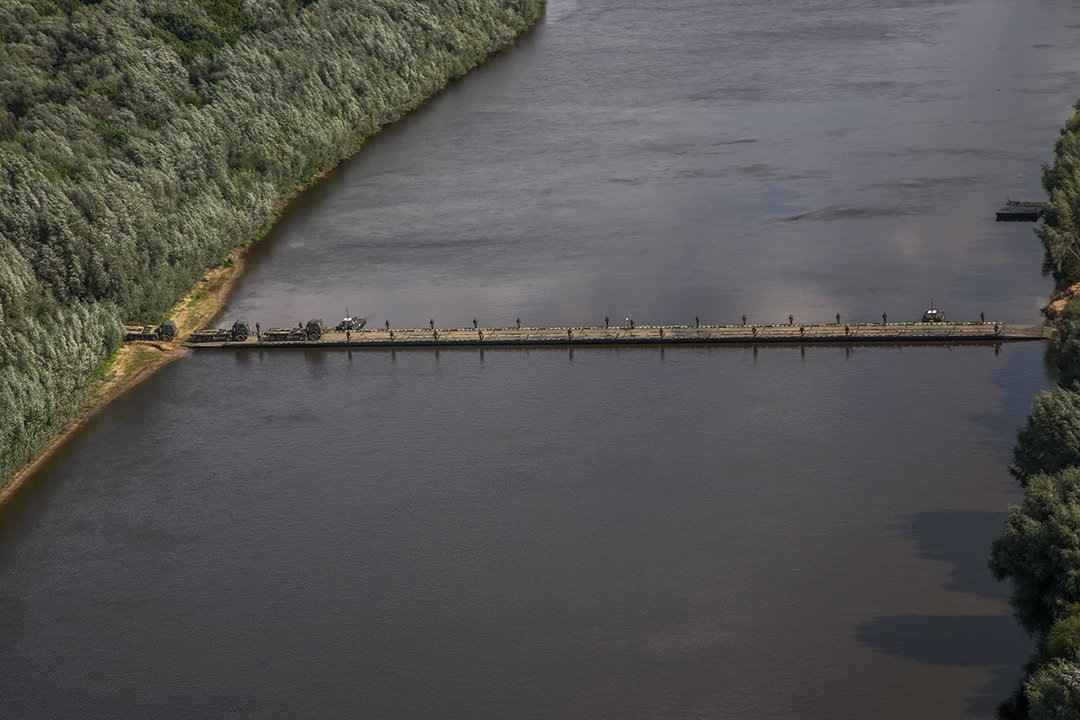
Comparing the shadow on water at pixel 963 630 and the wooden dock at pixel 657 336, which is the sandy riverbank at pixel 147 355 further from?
the shadow on water at pixel 963 630

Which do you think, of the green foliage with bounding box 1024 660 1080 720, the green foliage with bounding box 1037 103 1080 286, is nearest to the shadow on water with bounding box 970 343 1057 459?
the green foliage with bounding box 1037 103 1080 286

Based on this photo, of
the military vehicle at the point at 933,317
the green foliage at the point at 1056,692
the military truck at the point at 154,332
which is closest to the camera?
the green foliage at the point at 1056,692

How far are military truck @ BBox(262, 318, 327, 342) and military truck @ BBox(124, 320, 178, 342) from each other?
4477mm

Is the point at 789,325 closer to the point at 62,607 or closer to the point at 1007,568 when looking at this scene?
the point at 1007,568

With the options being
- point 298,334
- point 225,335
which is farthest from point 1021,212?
point 225,335

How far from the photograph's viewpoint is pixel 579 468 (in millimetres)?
63406

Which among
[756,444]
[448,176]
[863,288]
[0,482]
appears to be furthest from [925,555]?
[448,176]

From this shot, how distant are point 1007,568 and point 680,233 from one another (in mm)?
42706

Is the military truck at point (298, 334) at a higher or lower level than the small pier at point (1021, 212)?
lower

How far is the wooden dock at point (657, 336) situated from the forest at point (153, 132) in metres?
7.16

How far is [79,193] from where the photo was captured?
83.1 meters

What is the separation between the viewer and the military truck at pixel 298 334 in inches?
3103

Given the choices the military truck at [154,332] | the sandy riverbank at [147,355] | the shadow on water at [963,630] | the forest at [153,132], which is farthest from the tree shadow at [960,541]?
the military truck at [154,332]

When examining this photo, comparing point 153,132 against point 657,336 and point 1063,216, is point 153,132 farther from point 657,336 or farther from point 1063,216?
point 1063,216
